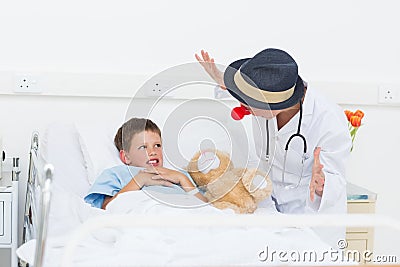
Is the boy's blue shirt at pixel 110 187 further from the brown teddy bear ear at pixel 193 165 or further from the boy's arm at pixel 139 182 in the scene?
the brown teddy bear ear at pixel 193 165

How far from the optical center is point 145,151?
2357 millimetres

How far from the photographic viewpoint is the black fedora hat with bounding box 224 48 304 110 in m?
2.17

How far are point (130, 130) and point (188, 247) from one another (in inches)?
34.9

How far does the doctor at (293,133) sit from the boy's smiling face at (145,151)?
0.30 metres

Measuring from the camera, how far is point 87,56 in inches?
107

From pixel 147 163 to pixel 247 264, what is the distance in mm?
843

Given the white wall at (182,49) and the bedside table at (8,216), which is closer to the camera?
the bedside table at (8,216)

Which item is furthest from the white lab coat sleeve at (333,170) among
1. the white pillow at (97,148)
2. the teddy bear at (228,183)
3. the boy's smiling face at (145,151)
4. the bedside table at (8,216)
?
the bedside table at (8,216)

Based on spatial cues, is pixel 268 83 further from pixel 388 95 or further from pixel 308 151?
pixel 388 95

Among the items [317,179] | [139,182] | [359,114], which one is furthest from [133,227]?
[359,114]

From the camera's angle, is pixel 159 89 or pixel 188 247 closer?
pixel 188 247

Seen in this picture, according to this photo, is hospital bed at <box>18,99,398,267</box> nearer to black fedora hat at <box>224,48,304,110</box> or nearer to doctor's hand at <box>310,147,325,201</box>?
doctor's hand at <box>310,147,325,201</box>

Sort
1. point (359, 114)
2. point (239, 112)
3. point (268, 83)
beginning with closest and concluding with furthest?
point (268, 83) → point (239, 112) → point (359, 114)

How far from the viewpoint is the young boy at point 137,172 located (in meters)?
2.21
